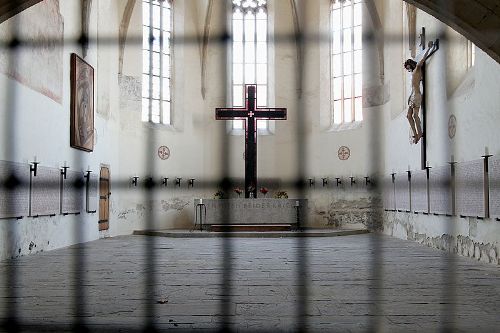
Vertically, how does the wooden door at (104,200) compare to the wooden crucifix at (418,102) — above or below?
below

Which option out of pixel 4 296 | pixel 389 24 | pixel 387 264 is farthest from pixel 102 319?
pixel 389 24

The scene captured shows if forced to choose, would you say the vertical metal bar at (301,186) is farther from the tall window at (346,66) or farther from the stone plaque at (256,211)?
the tall window at (346,66)

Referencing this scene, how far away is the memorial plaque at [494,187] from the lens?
8367mm

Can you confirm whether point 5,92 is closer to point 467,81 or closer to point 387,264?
point 387,264

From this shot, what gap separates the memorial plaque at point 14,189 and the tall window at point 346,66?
9661mm

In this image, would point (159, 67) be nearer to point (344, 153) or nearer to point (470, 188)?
point (344, 153)

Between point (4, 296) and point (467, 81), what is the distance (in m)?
7.82

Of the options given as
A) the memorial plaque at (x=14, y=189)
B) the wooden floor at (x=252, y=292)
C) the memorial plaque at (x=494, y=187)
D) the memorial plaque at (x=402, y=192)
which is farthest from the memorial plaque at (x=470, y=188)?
the memorial plaque at (x=14, y=189)

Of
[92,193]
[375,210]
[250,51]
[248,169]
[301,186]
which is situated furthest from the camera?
[250,51]

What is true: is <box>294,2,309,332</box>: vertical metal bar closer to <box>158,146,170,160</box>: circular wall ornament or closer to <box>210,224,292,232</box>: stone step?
<box>210,224,292,232</box>: stone step

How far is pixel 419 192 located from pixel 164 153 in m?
7.98

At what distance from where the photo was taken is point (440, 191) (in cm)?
1108

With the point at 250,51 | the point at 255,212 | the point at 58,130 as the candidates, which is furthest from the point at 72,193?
the point at 250,51

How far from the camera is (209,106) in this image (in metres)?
18.9
